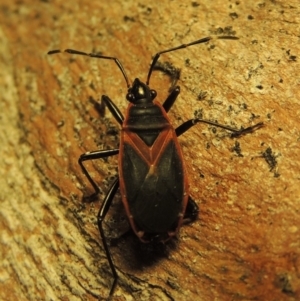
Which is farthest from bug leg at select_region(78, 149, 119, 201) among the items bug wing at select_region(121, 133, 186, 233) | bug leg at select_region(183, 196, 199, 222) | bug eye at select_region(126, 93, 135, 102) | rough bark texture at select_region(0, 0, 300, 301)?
bug leg at select_region(183, 196, 199, 222)

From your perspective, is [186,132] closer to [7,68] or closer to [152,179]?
[152,179]

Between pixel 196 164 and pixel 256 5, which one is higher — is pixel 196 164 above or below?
below

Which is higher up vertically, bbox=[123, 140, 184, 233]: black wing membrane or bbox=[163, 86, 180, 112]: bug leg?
bbox=[163, 86, 180, 112]: bug leg

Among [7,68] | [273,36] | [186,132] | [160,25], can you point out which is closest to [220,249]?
[186,132]

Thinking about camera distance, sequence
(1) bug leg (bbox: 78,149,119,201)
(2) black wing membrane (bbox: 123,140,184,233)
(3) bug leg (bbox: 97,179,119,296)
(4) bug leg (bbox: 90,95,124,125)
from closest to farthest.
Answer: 1. (2) black wing membrane (bbox: 123,140,184,233)
2. (3) bug leg (bbox: 97,179,119,296)
3. (1) bug leg (bbox: 78,149,119,201)
4. (4) bug leg (bbox: 90,95,124,125)

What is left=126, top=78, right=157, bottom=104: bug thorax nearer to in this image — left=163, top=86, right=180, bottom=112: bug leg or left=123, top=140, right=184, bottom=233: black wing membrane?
left=163, top=86, right=180, bottom=112: bug leg

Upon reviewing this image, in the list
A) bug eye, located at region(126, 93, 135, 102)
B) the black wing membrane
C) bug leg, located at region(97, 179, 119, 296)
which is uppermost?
bug eye, located at region(126, 93, 135, 102)

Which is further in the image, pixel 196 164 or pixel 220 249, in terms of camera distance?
pixel 196 164

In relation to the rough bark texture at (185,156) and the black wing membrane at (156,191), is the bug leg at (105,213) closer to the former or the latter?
the rough bark texture at (185,156)

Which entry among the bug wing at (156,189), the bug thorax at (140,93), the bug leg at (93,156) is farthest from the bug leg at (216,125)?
the bug leg at (93,156)
